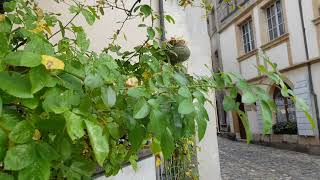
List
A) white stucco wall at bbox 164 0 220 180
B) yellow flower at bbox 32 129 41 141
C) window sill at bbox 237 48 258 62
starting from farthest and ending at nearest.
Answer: window sill at bbox 237 48 258 62
white stucco wall at bbox 164 0 220 180
yellow flower at bbox 32 129 41 141

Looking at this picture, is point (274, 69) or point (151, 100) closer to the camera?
point (151, 100)

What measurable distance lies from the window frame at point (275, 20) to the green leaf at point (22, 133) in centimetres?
1417

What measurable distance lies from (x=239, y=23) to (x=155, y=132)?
55.4ft

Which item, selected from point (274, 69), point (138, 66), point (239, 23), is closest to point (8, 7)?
point (138, 66)

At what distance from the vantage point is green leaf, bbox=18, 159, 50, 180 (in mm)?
753

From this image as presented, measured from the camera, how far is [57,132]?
889 mm

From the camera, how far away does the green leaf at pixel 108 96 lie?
38.8 inches

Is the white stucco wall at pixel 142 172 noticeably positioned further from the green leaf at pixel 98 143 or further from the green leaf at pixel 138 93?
the green leaf at pixel 98 143

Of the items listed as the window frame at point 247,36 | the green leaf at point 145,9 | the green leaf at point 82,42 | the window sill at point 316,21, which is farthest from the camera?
the window frame at point 247,36

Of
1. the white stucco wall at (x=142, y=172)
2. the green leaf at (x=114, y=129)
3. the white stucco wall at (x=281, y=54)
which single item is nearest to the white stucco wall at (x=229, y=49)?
the white stucco wall at (x=281, y=54)

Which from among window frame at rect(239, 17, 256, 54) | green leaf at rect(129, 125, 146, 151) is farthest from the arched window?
green leaf at rect(129, 125, 146, 151)

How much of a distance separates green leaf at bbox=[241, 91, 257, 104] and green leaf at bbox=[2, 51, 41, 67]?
0.55m

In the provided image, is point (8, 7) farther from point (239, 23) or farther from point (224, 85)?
point (239, 23)

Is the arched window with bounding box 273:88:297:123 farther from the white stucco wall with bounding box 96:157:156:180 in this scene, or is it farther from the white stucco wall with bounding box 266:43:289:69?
the white stucco wall with bounding box 96:157:156:180
